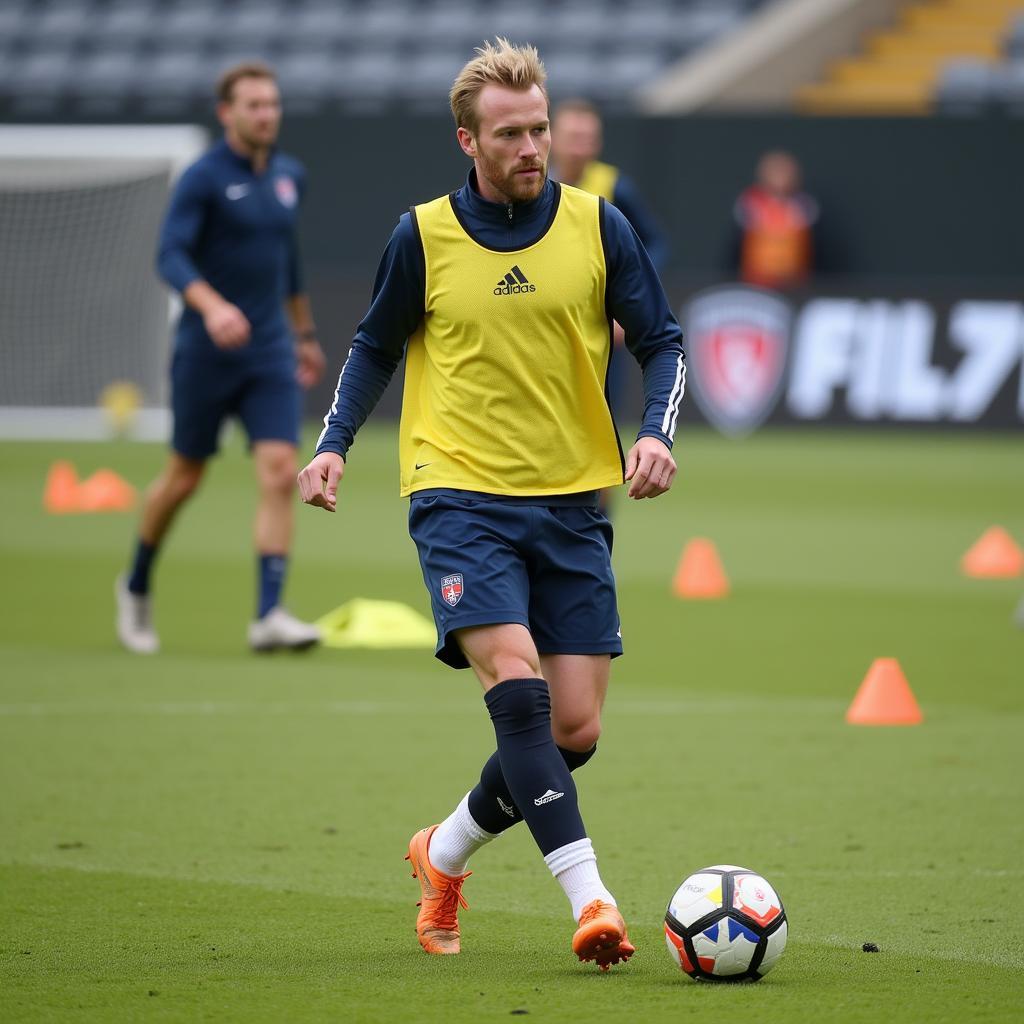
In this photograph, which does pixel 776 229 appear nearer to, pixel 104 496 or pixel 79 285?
pixel 79 285

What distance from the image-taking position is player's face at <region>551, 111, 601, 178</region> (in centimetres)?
1131

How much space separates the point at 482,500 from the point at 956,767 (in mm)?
3028

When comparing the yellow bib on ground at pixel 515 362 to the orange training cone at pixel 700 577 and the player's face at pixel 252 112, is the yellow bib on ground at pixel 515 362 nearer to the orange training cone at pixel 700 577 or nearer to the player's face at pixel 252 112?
the player's face at pixel 252 112

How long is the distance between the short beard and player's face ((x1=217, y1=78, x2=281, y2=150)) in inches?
180

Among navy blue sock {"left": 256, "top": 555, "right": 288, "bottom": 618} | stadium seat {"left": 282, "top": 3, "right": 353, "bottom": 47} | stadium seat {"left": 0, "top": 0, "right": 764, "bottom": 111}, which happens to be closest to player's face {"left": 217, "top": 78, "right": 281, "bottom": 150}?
Result: navy blue sock {"left": 256, "top": 555, "right": 288, "bottom": 618}

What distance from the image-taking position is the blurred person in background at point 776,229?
23.7 m

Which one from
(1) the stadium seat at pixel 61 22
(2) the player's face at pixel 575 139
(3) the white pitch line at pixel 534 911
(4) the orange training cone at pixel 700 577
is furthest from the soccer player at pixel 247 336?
(1) the stadium seat at pixel 61 22

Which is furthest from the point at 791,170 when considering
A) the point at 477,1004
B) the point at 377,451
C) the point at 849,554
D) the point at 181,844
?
the point at 477,1004

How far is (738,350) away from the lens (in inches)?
856

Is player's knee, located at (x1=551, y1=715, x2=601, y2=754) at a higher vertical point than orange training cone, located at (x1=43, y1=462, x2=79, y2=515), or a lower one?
higher

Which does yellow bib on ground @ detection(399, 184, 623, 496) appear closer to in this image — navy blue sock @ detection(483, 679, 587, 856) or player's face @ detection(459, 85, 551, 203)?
player's face @ detection(459, 85, 551, 203)

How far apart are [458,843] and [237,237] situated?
5201mm

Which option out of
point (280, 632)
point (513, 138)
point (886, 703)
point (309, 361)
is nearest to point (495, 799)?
point (513, 138)

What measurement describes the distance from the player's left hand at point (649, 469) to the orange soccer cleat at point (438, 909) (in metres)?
1.05
